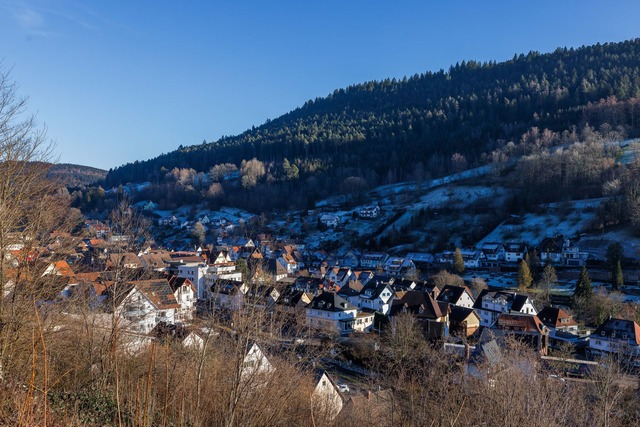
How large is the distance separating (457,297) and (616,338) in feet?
37.8

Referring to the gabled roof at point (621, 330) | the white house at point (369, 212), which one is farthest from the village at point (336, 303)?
the white house at point (369, 212)

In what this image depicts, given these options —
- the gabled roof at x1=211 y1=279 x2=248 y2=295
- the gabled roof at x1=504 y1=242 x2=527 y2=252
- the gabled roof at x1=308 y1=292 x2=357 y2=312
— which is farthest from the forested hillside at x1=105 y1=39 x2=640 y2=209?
the gabled roof at x1=211 y1=279 x2=248 y2=295

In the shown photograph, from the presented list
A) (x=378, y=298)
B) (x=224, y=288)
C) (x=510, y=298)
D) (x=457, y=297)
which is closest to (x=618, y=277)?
(x=510, y=298)

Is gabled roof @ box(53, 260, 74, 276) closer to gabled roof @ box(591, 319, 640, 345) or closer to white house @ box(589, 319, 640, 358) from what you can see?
white house @ box(589, 319, 640, 358)

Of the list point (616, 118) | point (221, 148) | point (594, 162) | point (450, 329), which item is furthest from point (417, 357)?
point (221, 148)

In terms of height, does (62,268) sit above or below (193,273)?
above

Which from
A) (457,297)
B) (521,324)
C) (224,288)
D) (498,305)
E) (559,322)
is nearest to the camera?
(224,288)

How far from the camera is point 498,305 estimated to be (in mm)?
31078

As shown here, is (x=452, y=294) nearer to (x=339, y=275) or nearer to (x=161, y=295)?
(x=339, y=275)

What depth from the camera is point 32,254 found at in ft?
22.3

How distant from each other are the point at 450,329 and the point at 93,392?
24.4 m

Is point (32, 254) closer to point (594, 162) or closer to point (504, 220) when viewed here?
point (504, 220)

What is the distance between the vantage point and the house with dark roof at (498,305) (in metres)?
30.0

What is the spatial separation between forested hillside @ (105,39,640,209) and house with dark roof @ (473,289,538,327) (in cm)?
5709
